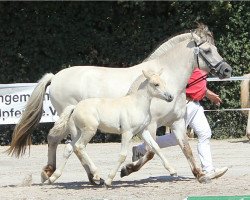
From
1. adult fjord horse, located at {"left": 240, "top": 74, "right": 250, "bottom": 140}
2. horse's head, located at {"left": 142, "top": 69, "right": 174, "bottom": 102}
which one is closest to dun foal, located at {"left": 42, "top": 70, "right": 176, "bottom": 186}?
horse's head, located at {"left": 142, "top": 69, "right": 174, "bottom": 102}

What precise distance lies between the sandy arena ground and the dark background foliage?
12.8 feet

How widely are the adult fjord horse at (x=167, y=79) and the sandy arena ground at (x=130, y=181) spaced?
45 centimetres

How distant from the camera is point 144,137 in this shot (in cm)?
1119

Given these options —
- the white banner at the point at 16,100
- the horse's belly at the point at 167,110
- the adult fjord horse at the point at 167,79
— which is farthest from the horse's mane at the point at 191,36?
the white banner at the point at 16,100

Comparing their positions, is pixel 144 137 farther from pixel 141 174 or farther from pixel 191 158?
pixel 141 174

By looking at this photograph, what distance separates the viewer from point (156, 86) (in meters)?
10.9

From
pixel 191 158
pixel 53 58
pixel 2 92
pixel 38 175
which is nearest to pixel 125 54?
pixel 53 58

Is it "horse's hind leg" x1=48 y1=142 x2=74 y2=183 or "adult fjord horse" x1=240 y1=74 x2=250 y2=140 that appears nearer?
"horse's hind leg" x1=48 y1=142 x2=74 y2=183

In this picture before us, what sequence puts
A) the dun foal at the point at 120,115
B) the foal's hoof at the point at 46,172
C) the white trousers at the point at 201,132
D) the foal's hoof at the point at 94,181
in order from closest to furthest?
the dun foal at the point at 120,115 → the foal's hoof at the point at 94,181 → the foal's hoof at the point at 46,172 → the white trousers at the point at 201,132

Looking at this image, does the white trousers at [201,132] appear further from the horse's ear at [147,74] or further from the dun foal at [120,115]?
the horse's ear at [147,74]

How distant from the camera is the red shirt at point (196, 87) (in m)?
12.1

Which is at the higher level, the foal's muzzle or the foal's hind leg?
the foal's muzzle

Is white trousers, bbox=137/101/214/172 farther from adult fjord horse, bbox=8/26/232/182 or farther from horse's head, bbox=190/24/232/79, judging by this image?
horse's head, bbox=190/24/232/79

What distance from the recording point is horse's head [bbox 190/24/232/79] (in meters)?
11.7
